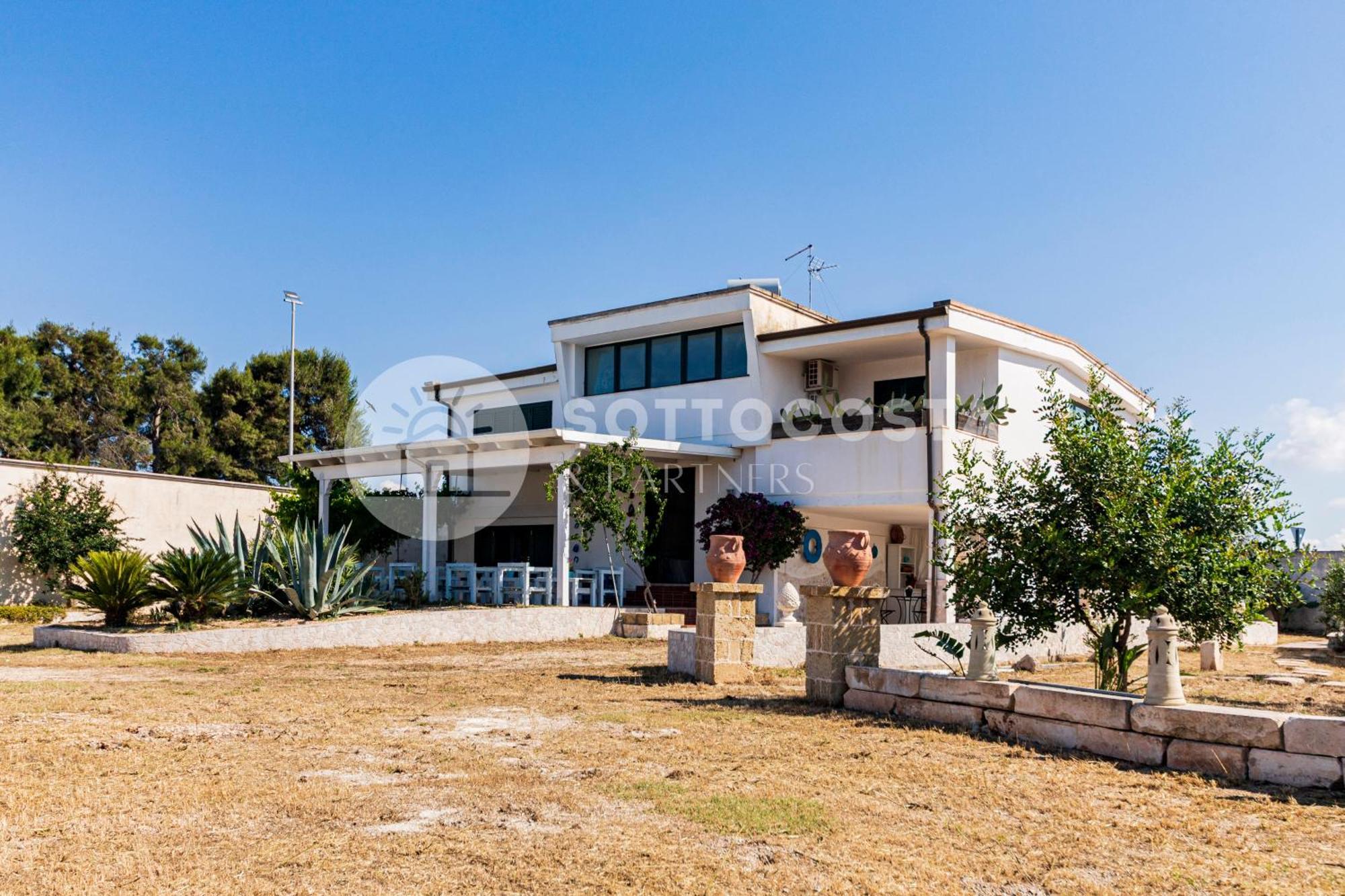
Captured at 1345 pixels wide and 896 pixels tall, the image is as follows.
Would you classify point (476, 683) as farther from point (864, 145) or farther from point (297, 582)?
point (864, 145)

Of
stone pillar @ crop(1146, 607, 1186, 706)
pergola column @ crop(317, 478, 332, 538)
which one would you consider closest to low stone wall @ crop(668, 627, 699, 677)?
stone pillar @ crop(1146, 607, 1186, 706)

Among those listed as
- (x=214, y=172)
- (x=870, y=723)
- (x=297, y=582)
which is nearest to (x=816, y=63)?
(x=870, y=723)

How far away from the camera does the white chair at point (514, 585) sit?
1812cm

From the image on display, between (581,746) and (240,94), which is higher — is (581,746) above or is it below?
below

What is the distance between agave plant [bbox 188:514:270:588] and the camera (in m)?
15.2

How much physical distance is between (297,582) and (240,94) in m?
9.24

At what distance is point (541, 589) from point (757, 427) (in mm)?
5599

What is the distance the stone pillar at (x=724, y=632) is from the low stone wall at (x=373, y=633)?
5.43 metres

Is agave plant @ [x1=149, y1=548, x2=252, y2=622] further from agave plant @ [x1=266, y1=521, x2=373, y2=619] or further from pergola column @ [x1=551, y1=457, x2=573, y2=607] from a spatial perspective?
pergola column @ [x1=551, y1=457, x2=573, y2=607]

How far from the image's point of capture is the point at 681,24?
14719 millimetres

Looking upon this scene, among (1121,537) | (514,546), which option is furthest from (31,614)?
(1121,537)

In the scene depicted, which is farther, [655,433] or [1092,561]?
[655,433]

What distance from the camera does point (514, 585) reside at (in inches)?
741

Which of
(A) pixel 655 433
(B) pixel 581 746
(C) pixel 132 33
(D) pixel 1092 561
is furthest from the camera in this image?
(A) pixel 655 433
